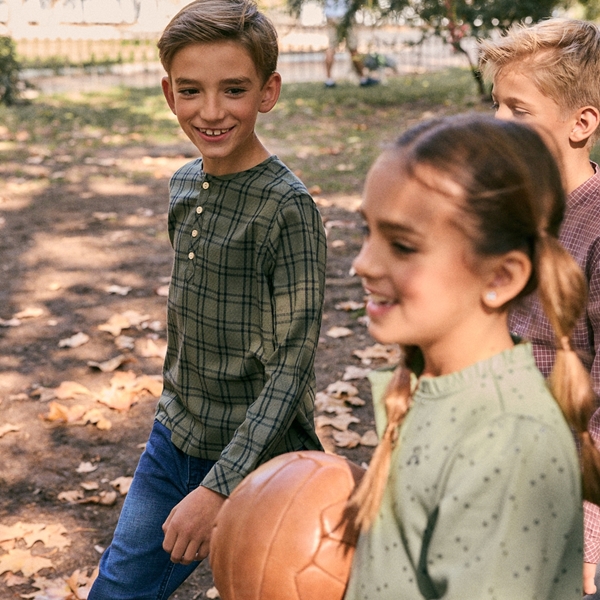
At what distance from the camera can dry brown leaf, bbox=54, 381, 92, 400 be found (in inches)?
209

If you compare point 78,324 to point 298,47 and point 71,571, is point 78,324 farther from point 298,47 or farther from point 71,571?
point 298,47

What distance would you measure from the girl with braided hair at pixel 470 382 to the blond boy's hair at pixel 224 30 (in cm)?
108

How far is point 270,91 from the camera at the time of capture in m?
2.83

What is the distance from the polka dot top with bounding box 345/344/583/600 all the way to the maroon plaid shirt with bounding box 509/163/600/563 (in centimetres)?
98

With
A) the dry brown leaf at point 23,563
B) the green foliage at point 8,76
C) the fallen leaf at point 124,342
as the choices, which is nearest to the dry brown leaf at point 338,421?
the fallen leaf at point 124,342

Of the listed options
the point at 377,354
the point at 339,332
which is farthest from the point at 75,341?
the point at 377,354

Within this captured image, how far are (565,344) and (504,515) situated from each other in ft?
1.56

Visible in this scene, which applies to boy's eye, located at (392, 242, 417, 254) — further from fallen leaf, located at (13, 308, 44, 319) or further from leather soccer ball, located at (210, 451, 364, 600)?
fallen leaf, located at (13, 308, 44, 319)

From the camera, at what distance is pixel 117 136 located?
12.5m

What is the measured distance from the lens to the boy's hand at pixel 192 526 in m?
2.35

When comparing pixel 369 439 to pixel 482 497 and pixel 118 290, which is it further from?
pixel 482 497

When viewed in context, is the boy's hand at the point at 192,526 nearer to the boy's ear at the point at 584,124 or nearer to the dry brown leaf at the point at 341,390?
the boy's ear at the point at 584,124

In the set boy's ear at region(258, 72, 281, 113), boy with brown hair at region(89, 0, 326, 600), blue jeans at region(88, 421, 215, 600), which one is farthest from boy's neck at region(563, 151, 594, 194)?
blue jeans at region(88, 421, 215, 600)

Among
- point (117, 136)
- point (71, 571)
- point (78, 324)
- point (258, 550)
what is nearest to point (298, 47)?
point (117, 136)
